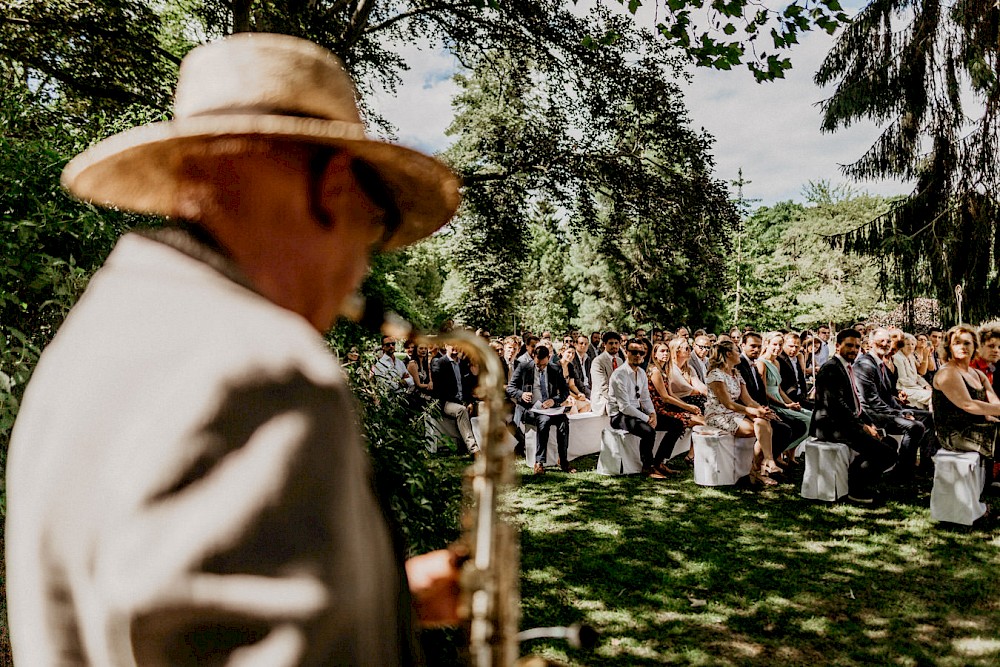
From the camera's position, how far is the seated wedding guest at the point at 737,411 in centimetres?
852

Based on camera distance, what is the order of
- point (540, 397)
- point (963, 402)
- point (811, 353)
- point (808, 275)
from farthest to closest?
point (808, 275) < point (811, 353) < point (540, 397) < point (963, 402)

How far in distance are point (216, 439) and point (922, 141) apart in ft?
62.6

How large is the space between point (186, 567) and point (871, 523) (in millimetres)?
7841

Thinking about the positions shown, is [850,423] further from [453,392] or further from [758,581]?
[453,392]

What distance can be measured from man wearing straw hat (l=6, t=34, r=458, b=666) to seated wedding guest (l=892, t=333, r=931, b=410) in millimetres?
12383

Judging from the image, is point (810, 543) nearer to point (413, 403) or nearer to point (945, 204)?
point (413, 403)

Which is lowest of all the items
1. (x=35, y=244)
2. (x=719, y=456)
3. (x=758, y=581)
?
(x=758, y=581)

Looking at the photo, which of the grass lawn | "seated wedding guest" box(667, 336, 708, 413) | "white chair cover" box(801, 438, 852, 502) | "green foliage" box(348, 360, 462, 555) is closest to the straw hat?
"green foliage" box(348, 360, 462, 555)

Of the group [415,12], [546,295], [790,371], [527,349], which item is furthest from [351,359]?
[546,295]

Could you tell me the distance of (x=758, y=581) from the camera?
5.39 metres

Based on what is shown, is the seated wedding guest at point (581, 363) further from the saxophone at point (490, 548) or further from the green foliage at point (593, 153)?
the saxophone at point (490, 548)

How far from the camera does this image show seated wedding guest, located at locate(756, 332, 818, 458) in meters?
9.12

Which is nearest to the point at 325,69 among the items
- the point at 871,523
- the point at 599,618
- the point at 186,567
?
the point at 186,567

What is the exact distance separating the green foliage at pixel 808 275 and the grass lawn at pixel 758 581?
32.8 m
